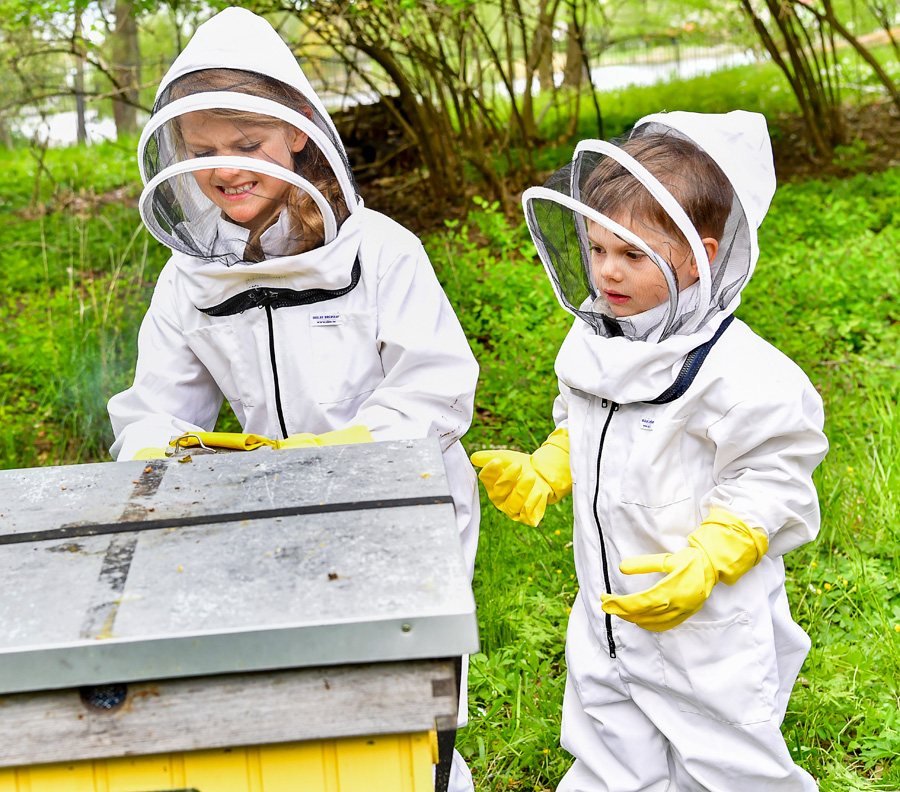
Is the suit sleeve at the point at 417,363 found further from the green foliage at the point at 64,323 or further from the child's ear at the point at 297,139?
the green foliage at the point at 64,323

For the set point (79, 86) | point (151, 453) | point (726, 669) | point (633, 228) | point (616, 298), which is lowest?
point (726, 669)

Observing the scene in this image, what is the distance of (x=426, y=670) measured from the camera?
109 centimetres

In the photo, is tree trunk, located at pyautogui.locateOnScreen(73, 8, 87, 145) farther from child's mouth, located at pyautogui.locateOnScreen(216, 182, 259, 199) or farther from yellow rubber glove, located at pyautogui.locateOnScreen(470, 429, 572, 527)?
yellow rubber glove, located at pyautogui.locateOnScreen(470, 429, 572, 527)

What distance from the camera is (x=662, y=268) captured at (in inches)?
66.2

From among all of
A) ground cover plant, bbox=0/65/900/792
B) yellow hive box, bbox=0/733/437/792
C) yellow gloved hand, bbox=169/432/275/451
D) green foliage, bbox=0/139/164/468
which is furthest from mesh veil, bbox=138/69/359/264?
green foliage, bbox=0/139/164/468

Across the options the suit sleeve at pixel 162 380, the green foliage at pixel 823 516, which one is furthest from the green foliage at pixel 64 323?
the suit sleeve at pixel 162 380

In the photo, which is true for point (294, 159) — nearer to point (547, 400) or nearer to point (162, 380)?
point (162, 380)

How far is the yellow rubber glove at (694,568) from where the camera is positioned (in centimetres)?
164

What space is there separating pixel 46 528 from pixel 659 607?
3.48 ft

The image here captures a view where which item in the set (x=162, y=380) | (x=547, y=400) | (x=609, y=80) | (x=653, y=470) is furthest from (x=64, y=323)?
(x=609, y=80)

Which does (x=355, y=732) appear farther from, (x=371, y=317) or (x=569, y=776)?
(x=569, y=776)

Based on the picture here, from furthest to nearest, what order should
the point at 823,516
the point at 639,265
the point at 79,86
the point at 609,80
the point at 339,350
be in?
the point at 609,80
the point at 79,86
the point at 823,516
the point at 339,350
the point at 639,265

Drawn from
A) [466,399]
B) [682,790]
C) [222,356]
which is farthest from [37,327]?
[682,790]

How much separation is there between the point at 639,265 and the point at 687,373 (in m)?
0.23
